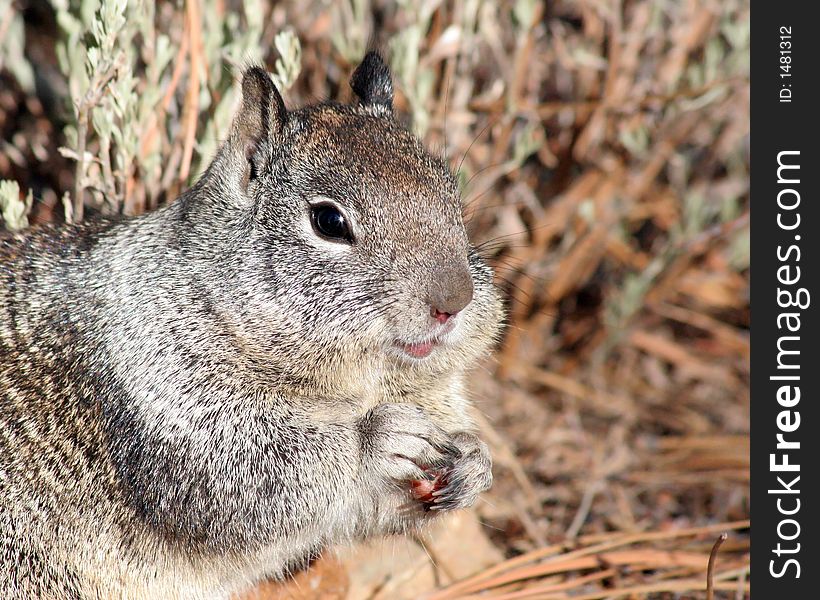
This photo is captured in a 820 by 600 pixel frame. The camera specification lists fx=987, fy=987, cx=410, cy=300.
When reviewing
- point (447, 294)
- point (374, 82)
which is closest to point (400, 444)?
point (447, 294)

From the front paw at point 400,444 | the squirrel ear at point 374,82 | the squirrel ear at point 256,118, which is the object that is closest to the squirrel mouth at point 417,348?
the front paw at point 400,444

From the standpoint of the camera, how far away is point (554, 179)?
4477mm

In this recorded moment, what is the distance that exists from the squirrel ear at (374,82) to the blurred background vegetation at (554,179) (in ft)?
0.92

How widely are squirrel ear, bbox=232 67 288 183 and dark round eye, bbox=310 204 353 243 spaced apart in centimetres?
25

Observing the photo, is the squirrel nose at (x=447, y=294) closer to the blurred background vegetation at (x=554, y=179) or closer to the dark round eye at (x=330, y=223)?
the dark round eye at (x=330, y=223)

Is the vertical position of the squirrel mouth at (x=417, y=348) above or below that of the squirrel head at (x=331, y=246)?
below

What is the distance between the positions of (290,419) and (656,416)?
254 centimetres

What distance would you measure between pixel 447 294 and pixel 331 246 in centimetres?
32

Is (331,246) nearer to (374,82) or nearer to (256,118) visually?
(256,118)

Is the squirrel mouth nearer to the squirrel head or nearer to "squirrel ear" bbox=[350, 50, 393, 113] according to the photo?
the squirrel head

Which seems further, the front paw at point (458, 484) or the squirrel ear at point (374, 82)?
the squirrel ear at point (374, 82)

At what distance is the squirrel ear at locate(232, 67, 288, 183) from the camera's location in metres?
2.60

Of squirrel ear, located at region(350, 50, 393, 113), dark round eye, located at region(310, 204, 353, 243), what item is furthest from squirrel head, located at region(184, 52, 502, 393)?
squirrel ear, located at region(350, 50, 393, 113)

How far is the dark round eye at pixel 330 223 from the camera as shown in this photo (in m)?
2.47
